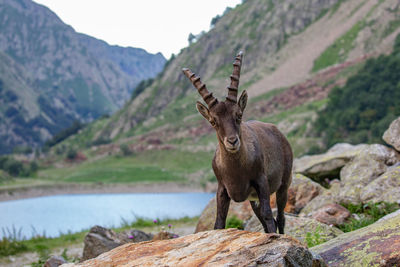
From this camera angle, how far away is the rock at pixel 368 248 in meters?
5.38

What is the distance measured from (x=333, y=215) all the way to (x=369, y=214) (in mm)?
858

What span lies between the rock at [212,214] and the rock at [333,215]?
3.10 metres

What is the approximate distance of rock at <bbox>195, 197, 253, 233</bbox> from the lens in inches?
459

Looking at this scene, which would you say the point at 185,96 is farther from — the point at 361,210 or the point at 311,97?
the point at 361,210

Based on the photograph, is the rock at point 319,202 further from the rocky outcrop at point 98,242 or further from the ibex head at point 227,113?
the ibex head at point 227,113

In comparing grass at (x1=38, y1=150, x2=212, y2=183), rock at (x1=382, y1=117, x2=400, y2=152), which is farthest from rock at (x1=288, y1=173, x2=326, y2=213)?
grass at (x1=38, y1=150, x2=212, y2=183)

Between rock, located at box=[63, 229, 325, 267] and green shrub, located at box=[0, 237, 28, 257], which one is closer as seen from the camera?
rock, located at box=[63, 229, 325, 267]

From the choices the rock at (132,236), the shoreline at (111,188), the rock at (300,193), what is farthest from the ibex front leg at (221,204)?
the shoreline at (111,188)

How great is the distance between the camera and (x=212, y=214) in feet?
38.7

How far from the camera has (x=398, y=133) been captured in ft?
36.5

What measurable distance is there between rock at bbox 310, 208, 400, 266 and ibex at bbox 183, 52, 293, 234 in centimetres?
127

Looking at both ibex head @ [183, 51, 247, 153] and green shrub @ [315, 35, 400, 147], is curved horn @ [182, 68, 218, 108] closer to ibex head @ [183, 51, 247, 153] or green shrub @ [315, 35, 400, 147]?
ibex head @ [183, 51, 247, 153]

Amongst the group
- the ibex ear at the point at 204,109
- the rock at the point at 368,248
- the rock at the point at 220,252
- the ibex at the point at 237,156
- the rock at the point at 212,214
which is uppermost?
the ibex ear at the point at 204,109

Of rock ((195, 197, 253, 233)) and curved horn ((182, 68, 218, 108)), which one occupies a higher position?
curved horn ((182, 68, 218, 108))
